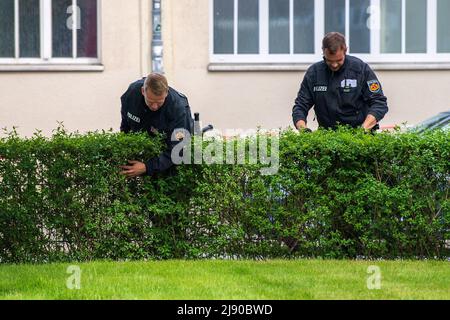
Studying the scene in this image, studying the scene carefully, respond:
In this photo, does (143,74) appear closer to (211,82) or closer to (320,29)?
(211,82)

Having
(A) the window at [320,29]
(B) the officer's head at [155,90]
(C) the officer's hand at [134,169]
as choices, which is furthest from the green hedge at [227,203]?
(A) the window at [320,29]

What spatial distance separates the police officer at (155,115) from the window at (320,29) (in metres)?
8.08

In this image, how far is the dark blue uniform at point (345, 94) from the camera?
1098 centimetres

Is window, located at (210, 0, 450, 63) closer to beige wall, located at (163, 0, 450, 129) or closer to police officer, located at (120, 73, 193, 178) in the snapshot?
beige wall, located at (163, 0, 450, 129)

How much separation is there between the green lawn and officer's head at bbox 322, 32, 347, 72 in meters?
2.04

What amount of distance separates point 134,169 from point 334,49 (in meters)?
2.14

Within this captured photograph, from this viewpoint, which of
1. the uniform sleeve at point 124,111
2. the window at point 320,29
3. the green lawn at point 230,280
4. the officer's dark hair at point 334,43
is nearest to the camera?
the green lawn at point 230,280

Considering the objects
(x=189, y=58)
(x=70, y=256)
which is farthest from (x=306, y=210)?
(x=189, y=58)

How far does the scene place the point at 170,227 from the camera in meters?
10.2

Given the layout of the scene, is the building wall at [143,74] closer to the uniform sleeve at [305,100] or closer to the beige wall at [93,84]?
the beige wall at [93,84]

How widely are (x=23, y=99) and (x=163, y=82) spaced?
8.48 m

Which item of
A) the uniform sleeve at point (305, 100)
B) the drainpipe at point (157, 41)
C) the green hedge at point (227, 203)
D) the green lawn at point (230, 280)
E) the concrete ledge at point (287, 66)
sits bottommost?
the green lawn at point (230, 280)

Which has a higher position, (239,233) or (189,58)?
(189,58)
